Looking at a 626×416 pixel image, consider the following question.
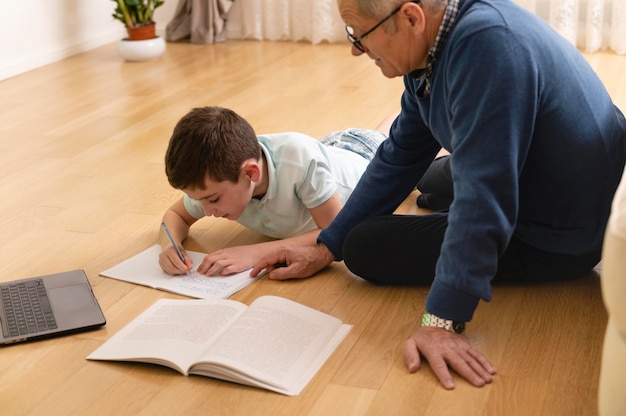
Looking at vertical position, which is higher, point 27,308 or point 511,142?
point 511,142

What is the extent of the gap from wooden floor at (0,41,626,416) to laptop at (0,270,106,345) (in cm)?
3

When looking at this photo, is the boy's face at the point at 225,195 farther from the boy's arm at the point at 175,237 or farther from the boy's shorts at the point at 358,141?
the boy's shorts at the point at 358,141

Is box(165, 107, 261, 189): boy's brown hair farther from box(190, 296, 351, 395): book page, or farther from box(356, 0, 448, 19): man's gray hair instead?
box(356, 0, 448, 19): man's gray hair

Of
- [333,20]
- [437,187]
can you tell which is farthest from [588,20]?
[437,187]

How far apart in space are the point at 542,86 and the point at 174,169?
794 millimetres

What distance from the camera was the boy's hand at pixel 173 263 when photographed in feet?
6.51

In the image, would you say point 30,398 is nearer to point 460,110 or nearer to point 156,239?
point 156,239

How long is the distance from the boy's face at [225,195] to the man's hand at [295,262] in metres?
0.13

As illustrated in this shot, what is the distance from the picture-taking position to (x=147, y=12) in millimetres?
4418

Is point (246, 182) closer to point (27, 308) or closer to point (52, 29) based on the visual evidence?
point (27, 308)

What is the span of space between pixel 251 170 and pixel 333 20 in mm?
2843

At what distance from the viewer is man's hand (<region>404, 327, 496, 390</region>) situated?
59.1 inches

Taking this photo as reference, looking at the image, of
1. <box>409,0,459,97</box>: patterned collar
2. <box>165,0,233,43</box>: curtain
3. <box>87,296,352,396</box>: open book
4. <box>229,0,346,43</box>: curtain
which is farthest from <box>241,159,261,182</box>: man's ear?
<box>165,0,233,43</box>: curtain

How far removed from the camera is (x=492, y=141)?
144 centimetres
